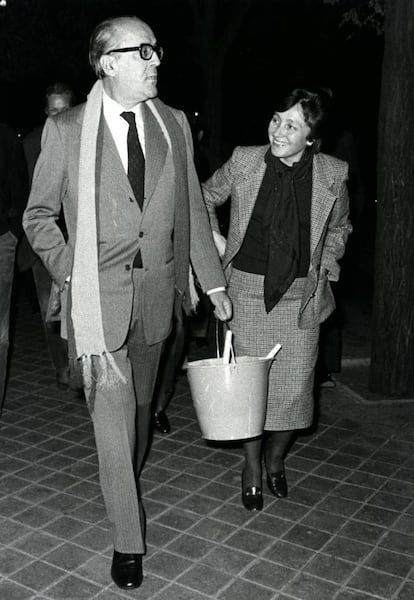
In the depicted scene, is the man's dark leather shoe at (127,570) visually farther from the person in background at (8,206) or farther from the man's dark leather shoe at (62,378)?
the man's dark leather shoe at (62,378)

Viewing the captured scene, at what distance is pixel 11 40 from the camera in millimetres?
19969

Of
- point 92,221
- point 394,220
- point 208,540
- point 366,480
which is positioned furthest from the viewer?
point 394,220

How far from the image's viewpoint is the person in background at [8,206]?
17.7 feet

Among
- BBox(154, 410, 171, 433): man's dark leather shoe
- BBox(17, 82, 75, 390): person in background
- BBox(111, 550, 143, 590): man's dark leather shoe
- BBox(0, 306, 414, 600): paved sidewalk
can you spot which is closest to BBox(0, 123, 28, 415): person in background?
BBox(17, 82, 75, 390): person in background

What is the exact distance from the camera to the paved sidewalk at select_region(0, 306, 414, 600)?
3727 millimetres

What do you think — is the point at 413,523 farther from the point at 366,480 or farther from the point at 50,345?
the point at 50,345

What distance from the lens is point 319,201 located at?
4320mm

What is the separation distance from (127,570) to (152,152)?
70.9 inches

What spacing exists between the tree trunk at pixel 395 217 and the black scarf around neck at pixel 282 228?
6.80ft

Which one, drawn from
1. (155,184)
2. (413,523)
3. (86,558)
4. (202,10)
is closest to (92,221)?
(155,184)

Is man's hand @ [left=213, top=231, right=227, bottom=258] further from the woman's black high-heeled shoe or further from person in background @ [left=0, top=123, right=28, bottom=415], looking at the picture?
person in background @ [left=0, top=123, right=28, bottom=415]

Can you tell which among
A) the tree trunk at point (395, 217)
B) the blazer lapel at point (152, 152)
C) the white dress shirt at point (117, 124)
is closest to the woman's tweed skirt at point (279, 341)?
the blazer lapel at point (152, 152)

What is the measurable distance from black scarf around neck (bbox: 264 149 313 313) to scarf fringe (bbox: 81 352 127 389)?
41.6 inches

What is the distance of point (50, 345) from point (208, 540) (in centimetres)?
281
